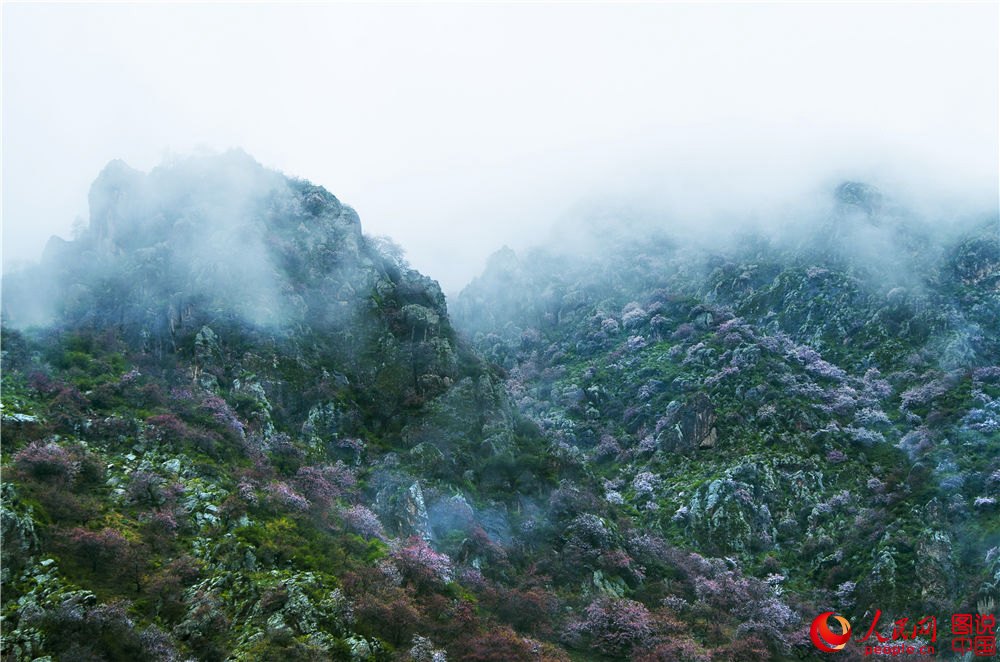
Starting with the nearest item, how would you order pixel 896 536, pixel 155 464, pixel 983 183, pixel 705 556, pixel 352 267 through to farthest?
pixel 155 464 < pixel 896 536 < pixel 705 556 < pixel 352 267 < pixel 983 183

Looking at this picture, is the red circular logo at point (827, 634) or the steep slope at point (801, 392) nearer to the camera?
the red circular logo at point (827, 634)

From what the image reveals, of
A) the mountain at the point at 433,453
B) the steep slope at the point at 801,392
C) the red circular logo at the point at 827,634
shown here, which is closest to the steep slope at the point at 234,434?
the mountain at the point at 433,453

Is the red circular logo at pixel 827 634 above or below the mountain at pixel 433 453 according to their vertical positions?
below

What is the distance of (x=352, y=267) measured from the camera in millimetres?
84250

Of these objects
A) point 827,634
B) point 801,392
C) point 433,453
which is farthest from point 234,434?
point 801,392

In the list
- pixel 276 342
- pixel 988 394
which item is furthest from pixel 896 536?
pixel 276 342

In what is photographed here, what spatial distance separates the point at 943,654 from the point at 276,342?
199ft

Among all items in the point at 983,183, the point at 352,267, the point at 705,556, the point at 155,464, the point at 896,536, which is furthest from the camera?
the point at 983,183

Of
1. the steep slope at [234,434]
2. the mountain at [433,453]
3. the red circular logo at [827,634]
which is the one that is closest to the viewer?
the steep slope at [234,434]

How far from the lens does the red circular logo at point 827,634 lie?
56.5 meters

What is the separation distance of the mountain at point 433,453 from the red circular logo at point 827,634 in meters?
1.10

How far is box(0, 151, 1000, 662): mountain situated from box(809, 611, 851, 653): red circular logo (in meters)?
1.10

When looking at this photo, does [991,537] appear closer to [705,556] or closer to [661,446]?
[705,556]

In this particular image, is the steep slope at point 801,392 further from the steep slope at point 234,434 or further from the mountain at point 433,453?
the steep slope at point 234,434
